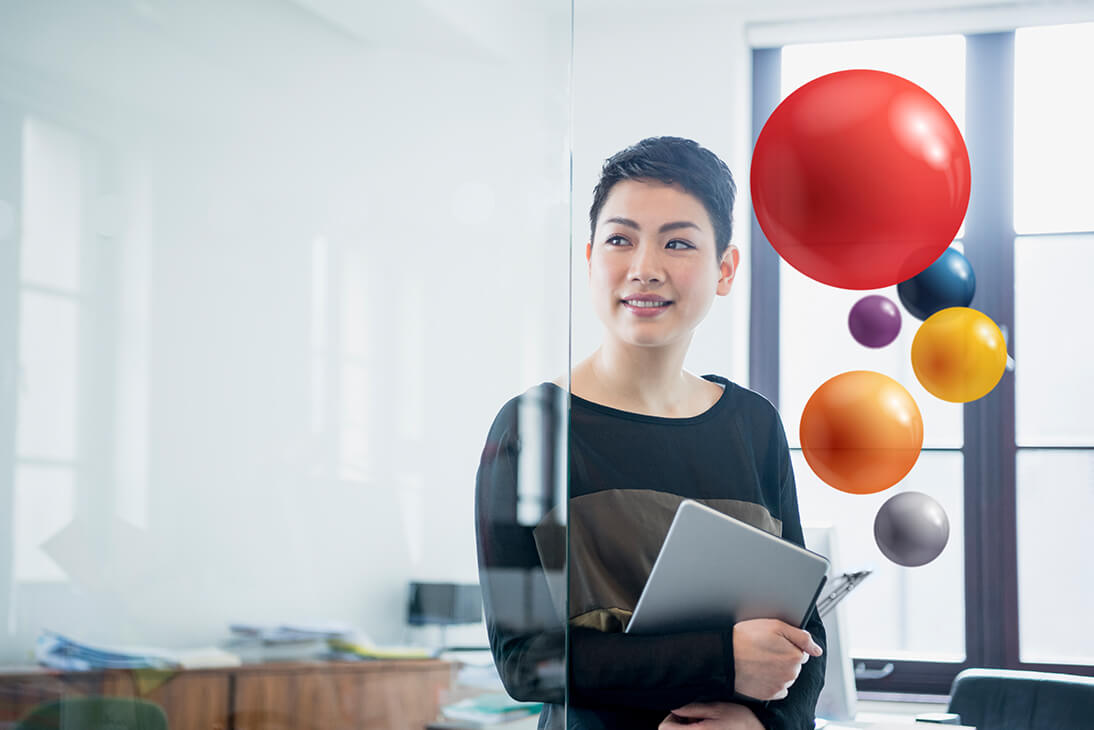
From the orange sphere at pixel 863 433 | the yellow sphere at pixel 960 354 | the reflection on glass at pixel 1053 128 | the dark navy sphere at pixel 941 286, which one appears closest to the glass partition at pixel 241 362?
the orange sphere at pixel 863 433

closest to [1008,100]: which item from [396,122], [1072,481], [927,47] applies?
[927,47]

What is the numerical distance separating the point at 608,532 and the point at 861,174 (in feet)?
1.96

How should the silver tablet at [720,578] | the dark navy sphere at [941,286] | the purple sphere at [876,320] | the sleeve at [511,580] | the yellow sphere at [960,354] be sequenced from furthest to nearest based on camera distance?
the purple sphere at [876,320]
the dark navy sphere at [941,286]
the yellow sphere at [960,354]
the silver tablet at [720,578]
the sleeve at [511,580]

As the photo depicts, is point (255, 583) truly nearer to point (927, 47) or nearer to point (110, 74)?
point (110, 74)

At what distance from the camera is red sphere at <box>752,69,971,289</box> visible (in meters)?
1.13

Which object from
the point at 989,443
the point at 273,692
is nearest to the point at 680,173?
the point at 273,692

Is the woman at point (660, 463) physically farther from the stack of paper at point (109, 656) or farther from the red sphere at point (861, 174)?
the stack of paper at point (109, 656)

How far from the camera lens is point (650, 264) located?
2.92 ft

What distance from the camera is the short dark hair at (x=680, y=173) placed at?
3.05 feet

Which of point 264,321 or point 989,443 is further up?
point 264,321

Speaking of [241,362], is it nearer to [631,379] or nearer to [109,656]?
[109,656]

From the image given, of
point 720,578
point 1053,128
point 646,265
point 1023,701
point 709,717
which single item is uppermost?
point 1053,128

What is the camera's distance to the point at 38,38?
0.32m

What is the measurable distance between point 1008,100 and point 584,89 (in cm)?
131
